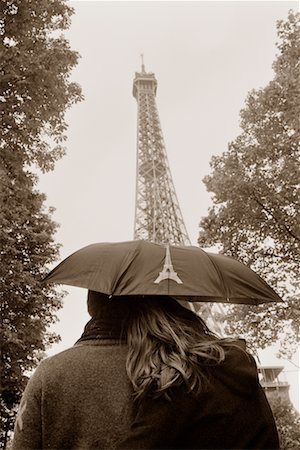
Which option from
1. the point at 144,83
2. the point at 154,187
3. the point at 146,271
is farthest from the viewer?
the point at 144,83

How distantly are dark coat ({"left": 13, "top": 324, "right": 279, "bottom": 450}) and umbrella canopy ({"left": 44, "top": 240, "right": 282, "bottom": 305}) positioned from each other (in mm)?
415

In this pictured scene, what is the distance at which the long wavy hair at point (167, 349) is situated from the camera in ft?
4.58

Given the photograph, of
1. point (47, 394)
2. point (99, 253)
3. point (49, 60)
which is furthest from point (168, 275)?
point (49, 60)

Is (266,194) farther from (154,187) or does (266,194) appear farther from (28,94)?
(154,187)

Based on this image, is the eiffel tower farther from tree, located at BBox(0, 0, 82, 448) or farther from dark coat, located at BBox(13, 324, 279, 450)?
dark coat, located at BBox(13, 324, 279, 450)

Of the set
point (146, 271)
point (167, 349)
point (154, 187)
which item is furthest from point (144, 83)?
point (167, 349)

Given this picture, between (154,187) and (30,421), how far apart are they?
1596 inches

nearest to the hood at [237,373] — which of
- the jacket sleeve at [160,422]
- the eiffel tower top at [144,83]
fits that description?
the jacket sleeve at [160,422]

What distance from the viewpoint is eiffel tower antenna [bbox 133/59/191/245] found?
37750 mm

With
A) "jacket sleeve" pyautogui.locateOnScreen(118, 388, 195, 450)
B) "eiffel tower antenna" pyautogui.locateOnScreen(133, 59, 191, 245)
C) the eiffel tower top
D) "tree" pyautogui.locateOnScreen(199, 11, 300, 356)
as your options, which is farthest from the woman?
the eiffel tower top

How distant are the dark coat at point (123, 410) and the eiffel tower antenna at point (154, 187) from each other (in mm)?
33217

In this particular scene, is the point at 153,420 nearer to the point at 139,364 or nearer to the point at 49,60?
the point at 139,364

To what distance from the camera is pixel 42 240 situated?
41.1 ft

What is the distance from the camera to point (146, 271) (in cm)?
212
